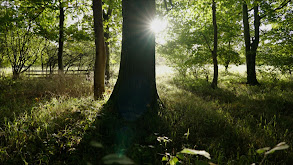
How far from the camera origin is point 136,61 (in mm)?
3660

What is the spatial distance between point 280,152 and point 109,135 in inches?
109

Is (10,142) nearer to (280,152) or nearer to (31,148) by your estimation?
(31,148)

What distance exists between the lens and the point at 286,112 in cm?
459

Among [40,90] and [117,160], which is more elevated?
[40,90]

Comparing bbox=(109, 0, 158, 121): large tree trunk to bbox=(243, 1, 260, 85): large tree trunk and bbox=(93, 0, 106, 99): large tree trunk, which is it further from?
bbox=(243, 1, 260, 85): large tree trunk

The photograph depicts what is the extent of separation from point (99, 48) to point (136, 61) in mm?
2224

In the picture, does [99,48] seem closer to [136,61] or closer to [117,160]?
[136,61]

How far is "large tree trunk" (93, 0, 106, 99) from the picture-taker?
5145 mm

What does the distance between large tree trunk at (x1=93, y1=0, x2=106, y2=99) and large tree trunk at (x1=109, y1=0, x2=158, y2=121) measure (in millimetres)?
1770

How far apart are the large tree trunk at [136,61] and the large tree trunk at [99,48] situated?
1.77 m

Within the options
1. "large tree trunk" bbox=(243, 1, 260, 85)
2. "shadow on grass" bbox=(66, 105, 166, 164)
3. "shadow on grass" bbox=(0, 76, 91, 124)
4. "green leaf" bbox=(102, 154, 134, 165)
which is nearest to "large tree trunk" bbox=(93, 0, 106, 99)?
"shadow on grass" bbox=(0, 76, 91, 124)

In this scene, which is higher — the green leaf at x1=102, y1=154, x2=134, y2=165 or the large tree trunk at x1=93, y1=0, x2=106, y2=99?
the large tree trunk at x1=93, y1=0, x2=106, y2=99

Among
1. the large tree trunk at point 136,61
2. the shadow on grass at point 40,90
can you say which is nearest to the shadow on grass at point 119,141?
the large tree trunk at point 136,61

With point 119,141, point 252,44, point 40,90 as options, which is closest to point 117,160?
point 119,141
